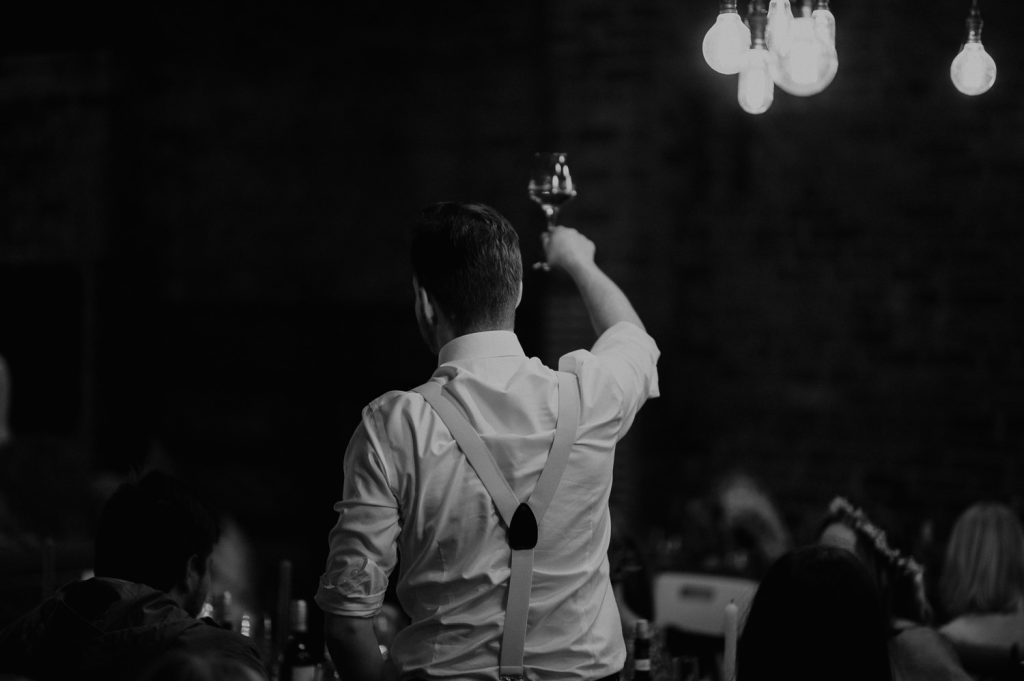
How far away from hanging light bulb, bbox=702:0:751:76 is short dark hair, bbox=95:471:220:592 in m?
1.23

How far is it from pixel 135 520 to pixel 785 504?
13.0 feet

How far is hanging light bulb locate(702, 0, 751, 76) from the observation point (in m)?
2.31

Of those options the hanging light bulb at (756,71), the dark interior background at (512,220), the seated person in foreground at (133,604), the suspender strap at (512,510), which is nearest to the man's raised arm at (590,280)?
the suspender strap at (512,510)

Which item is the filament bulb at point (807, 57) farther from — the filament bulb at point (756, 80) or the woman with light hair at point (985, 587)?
the woman with light hair at point (985, 587)

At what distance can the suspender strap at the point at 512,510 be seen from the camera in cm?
181

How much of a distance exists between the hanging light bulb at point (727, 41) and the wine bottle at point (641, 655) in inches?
41.7

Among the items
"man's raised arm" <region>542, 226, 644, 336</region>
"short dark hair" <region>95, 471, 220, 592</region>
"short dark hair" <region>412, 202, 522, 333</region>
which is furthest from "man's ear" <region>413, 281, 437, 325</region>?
"short dark hair" <region>95, 471, 220, 592</region>

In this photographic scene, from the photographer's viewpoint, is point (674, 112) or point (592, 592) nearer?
point (592, 592)

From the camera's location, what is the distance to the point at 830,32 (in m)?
2.25

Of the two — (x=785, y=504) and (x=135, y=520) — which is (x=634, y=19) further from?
(x=135, y=520)

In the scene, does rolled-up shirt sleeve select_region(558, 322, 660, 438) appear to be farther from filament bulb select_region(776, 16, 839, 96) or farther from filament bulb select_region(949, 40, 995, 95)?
filament bulb select_region(949, 40, 995, 95)

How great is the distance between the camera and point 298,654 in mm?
2588

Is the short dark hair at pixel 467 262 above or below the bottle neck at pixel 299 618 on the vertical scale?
above

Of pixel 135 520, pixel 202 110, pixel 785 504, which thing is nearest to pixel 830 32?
pixel 135 520
